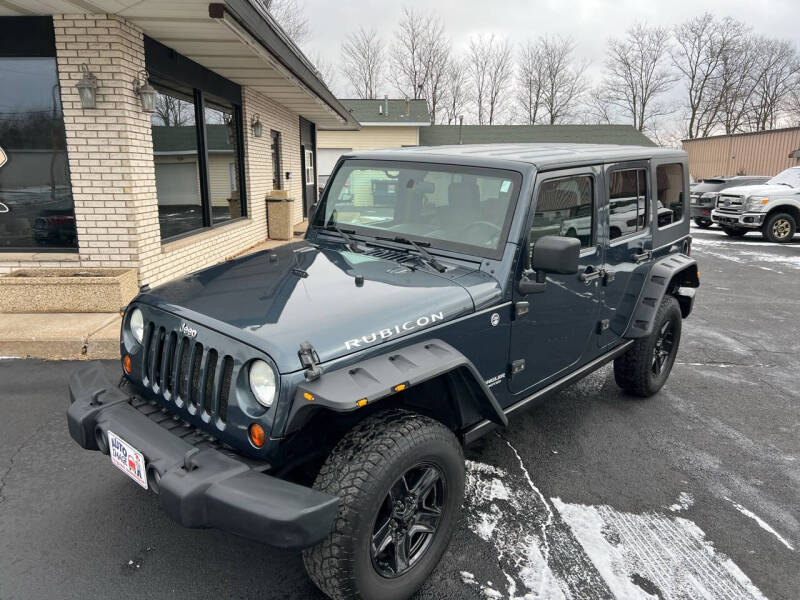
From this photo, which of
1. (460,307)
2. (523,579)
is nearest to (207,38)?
(460,307)

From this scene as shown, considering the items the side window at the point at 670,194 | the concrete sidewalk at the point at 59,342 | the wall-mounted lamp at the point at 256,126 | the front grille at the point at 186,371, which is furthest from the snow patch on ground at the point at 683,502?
the wall-mounted lamp at the point at 256,126

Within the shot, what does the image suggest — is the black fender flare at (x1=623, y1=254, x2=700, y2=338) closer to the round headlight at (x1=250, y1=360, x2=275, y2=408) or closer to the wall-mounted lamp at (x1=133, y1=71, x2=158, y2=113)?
the round headlight at (x1=250, y1=360, x2=275, y2=408)

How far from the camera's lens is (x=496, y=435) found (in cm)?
379

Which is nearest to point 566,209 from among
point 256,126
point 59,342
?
point 59,342

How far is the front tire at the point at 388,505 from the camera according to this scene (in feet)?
6.54

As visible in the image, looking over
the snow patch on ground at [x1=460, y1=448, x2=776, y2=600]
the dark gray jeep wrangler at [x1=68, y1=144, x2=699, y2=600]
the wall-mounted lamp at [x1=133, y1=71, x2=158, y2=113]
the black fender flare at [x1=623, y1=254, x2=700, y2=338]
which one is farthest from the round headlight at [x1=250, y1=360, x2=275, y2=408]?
the wall-mounted lamp at [x1=133, y1=71, x2=158, y2=113]

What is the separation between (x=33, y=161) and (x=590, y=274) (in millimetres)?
5817

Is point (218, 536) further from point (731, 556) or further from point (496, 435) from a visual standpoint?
point (731, 556)

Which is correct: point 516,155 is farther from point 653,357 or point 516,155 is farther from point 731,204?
point 731,204

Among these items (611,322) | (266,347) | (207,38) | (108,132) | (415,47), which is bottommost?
(611,322)

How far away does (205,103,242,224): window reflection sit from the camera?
864cm

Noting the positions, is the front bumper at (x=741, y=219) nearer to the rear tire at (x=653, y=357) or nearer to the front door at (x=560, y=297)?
the rear tire at (x=653, y=357)

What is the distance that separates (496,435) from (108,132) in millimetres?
4872

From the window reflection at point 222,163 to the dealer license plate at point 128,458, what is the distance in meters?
6.68
